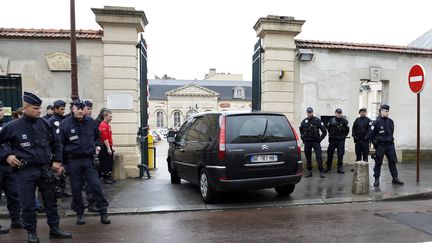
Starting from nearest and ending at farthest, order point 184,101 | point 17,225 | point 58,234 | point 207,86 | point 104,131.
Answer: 1. point 58,234
2. point 17,225
3. point 104,131
4. point 184,101
5. point 207,86

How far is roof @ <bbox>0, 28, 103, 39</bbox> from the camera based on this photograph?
9.13 m

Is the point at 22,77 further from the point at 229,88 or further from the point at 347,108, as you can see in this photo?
the point at 229,88

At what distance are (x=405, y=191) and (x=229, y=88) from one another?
6579 cm

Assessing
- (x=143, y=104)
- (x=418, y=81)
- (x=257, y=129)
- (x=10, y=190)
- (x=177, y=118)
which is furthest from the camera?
(x=177, y=118)

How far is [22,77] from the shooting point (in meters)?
9.21

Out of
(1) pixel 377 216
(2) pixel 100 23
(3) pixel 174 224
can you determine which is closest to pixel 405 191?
(1) pixel 377 216

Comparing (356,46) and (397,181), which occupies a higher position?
(356,46)

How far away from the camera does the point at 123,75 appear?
936 cm

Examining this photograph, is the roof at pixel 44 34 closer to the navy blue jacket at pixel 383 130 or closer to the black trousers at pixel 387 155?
the navy blue jacket at pixel 383 130

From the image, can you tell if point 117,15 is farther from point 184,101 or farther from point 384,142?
point 184,101

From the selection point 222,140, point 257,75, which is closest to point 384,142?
point 222,140

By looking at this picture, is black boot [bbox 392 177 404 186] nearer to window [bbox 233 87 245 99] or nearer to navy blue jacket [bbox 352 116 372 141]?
navy blue jacket [bbox 352 116 372 141]

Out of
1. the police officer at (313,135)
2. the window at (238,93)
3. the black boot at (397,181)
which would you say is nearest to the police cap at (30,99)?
the police officer at (313,135)

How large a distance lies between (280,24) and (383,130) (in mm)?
3985
